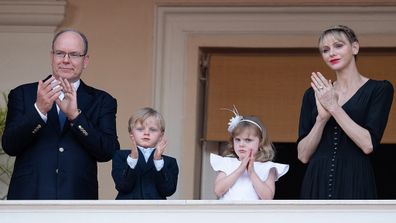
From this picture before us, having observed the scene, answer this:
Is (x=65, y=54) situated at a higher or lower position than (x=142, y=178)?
higher

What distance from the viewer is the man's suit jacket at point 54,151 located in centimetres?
654

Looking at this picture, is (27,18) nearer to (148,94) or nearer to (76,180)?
(148,94)

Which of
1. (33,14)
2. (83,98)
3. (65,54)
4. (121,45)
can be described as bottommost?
(83,98)

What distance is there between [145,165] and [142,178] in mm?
75

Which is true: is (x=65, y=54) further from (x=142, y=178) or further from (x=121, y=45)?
(x=121, y=45)

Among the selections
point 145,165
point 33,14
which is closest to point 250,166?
point 145,165

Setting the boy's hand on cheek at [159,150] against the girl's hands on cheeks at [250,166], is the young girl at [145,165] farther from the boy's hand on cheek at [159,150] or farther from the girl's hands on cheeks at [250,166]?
the girl's hands on cheeks at [250,166]

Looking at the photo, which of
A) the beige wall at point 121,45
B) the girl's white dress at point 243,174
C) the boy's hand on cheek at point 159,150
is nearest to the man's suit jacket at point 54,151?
the boy's hand on cheek at point 159,150

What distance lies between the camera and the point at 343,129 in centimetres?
657

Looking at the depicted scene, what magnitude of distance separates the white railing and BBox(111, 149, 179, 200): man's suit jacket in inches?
14.9

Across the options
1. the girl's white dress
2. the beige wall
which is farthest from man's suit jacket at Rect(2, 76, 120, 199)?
the beige wall

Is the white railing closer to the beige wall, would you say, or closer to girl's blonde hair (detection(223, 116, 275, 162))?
girl's blonde hair (detection(223, 116, 275, 162))

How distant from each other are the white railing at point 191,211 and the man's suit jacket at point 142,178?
379 mm

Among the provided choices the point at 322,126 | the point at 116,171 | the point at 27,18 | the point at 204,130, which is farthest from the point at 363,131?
the point at 27,18
